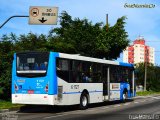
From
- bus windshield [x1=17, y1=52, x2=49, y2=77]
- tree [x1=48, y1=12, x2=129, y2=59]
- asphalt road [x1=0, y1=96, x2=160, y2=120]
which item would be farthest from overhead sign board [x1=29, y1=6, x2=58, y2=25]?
tree [x1=48, y1=12, x2=129, y2=59]

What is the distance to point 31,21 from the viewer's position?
24719mm

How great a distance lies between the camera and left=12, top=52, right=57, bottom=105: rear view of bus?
66.5 feet

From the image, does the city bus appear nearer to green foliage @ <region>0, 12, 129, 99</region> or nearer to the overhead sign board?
the overhead sign board

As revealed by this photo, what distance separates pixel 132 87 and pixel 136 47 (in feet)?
333

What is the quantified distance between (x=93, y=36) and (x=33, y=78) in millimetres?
22375

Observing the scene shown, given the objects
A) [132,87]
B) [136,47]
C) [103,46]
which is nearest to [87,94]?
[132,87]

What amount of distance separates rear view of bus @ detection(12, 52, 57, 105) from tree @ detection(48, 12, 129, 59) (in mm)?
18255

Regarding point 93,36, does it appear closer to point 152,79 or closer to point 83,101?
point 83,101

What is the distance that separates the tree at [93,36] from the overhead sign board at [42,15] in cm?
1391

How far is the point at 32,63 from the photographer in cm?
2089

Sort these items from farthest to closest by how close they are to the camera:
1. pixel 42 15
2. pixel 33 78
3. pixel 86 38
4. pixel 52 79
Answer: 1. pixel 86 38
2. pixel 42 15
3. pixel 33 78
4. pixel 52 79

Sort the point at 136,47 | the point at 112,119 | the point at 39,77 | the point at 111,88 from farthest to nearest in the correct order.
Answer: the point at 136,47
the point at 111,88
the point at 39,77
the point at 112,119

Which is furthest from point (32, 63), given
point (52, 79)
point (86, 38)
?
point (86, 38)

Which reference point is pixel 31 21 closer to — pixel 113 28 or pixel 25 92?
pixel 25 92
